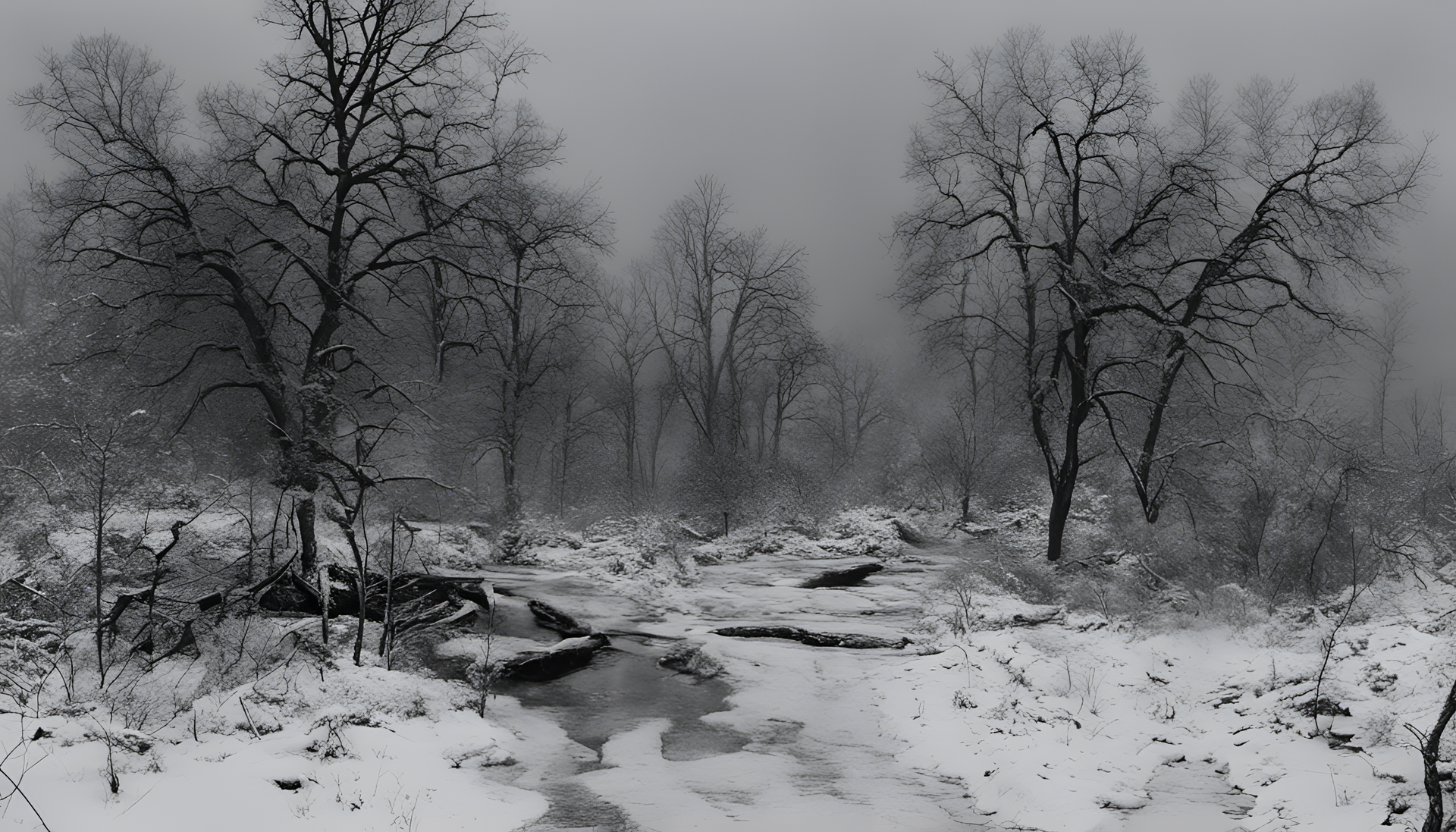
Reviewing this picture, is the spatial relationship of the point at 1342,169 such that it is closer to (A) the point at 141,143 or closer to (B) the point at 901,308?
(B) the point at 901,308

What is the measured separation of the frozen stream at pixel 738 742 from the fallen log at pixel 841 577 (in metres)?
3.54

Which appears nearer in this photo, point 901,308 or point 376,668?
point 376,668

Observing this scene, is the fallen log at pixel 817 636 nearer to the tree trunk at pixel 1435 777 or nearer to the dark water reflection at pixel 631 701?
the dark water reflection at pixel 631 701

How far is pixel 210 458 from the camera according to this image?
56.0ft

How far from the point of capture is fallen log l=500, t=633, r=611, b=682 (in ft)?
38.5

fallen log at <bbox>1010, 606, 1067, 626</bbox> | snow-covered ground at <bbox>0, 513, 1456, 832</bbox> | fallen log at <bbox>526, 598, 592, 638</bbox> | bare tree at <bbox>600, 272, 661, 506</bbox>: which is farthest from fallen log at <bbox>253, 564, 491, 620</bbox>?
bare tree at <bbox>600, 272, 661, 506</bbox>

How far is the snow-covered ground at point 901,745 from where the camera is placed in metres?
→ 6.11

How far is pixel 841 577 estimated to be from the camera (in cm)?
2106

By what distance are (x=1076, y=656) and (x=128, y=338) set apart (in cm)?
1676

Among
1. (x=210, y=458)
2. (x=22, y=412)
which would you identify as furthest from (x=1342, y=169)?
(x=22, y=412)

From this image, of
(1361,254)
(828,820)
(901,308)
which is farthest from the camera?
(901,308)

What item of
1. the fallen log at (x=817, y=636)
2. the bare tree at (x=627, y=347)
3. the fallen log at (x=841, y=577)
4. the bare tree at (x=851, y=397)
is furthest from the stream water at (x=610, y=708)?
the bare tree at (x=851, y=397)

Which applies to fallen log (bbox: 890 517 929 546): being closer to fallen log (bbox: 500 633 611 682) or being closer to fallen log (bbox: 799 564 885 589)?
fallen log (bbox: 799 564 885 589)

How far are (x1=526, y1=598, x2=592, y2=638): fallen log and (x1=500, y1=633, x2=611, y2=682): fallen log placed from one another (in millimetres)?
1032
